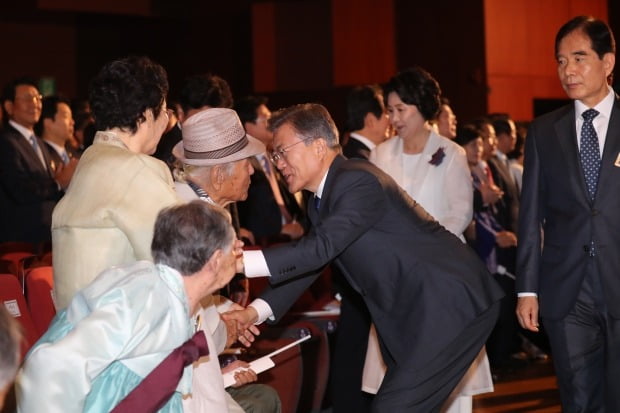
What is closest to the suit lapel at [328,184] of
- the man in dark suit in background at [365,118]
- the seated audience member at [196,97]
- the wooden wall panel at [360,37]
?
the seated audience member at [196,97]

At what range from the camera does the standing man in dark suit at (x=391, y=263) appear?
10.6 ft

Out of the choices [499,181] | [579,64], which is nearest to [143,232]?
[579,64]

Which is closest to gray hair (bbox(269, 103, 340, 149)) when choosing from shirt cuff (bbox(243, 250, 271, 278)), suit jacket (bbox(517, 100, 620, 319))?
shirt cuff (bbox(243, 250, 271, 278))

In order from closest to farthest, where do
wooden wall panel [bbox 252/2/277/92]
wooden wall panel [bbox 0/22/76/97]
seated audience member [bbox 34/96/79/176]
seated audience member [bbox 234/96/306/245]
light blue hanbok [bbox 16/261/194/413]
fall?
light blue hanbok [bbox 16/261/194/413] → seated audience member [bbox 234/96/306/245] → seated audience member [bbox 34/96/79/176] → wooden wall panel [bbox 252/2/277/92] → wooden wall panel [bbox 0/22/76/97]

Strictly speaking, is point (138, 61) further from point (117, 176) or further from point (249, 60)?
point (249, 60)

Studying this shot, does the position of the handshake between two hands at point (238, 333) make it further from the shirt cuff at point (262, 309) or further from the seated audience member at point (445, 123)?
the seated audience member at point (445, 123)

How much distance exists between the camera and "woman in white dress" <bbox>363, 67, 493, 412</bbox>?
191 inches

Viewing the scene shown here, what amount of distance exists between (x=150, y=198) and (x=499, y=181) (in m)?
5.07

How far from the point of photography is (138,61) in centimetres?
299

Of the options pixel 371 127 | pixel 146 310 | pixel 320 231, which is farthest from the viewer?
pixel 371 127

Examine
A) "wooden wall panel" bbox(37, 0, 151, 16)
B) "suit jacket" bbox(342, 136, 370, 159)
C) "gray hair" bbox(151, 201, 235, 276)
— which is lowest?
"gray hair" bbox(151, 201, 235, 276)

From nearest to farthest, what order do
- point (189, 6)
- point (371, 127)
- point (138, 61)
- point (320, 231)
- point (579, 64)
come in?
point (138, 61)
point (320, 231)
point (579, 64)
point (371, 127)
point (189, 6)

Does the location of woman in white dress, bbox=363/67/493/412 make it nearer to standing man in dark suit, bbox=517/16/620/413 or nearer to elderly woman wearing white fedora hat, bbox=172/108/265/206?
standing man in dark suit, bbox=517/16/620/413

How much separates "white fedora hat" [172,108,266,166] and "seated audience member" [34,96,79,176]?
12.4 feet
